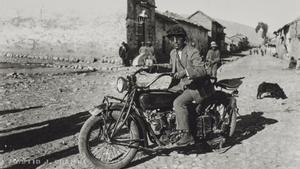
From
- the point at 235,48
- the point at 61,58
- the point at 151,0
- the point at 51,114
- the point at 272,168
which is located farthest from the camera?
the point at 235,48

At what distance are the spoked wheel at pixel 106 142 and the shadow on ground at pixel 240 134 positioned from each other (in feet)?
0.73

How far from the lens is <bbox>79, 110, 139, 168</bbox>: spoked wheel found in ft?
14.1

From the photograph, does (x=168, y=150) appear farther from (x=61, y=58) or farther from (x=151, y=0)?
(x=151, y=0)

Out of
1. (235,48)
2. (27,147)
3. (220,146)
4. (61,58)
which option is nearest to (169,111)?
(220,146)

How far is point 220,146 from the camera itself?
17.3ft

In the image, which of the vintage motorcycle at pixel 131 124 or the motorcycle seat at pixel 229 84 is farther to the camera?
the motorcycle seat at pixel 229 84

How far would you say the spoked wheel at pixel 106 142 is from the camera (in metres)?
4.29

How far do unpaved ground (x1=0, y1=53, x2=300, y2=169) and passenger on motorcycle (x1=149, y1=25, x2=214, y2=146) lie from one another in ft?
1.74

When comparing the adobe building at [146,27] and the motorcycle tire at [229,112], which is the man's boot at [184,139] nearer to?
the motorcycle tire at [229,112]

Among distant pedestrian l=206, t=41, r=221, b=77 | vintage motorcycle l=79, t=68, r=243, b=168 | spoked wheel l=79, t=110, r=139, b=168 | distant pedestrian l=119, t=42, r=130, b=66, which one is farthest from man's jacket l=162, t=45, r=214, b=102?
distant pedestrian l=119, t=42, r=130, b=66

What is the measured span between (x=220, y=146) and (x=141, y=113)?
58.8 inches

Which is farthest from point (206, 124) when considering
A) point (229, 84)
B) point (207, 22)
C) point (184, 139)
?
point (207, 22)

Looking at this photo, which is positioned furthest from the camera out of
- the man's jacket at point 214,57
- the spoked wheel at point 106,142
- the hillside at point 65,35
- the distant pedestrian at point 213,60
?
the hillside at point 65,35

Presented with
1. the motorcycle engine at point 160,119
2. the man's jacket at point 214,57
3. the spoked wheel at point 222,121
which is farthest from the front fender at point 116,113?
the man's jacket at point 214,57
